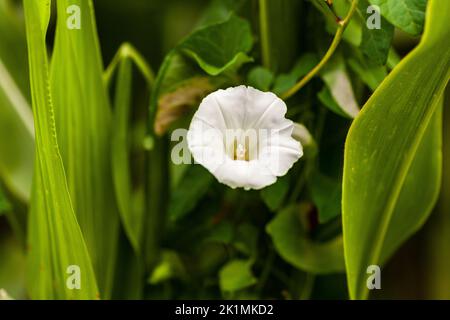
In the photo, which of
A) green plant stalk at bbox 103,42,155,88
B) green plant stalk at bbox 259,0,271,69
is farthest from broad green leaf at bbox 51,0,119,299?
green plant stalk at bbox 259,0,271,69

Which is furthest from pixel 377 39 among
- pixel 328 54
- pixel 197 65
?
pixel 197 65

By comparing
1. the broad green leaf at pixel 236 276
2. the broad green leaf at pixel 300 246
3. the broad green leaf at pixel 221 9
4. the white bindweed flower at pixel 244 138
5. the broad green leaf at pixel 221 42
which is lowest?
the broad green leaf at pixel 236 276

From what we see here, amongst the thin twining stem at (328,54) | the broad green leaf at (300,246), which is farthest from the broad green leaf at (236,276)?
the thin twining stem at (328,54)

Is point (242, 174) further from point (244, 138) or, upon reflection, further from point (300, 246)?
point (300, 246)

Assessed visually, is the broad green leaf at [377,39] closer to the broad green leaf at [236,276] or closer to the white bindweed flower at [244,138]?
the white bindweed flower at [244,138]

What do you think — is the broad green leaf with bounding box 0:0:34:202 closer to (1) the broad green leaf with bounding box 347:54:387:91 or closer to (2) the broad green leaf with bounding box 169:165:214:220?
(2) the broad green leaf with bounding box 169:165:214:220

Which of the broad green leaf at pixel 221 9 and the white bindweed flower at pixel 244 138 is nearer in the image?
the white bindweed flower at pixel 244 138
